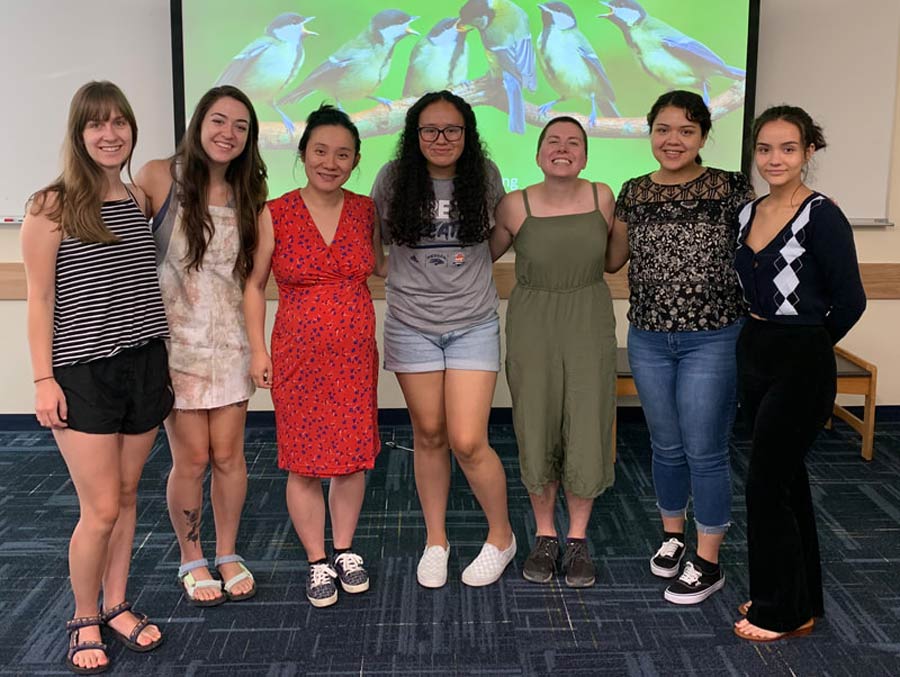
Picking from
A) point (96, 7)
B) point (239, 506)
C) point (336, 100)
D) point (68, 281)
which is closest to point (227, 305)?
point (68, 281)

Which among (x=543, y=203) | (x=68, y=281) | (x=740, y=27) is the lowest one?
(x=68, y=281)

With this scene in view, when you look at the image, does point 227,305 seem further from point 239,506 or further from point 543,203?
point 543,203

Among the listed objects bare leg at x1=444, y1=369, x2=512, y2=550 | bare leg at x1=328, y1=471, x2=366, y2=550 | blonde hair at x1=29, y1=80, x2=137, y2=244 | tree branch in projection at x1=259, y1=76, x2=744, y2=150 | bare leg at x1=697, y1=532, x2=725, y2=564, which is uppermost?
tree branch in projection at x1=259, y1=76, x2=744, y2=150

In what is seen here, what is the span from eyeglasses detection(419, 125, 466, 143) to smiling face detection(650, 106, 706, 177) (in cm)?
55

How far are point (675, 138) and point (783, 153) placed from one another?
11.9 inches

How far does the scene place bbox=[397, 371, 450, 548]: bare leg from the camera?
2.47m

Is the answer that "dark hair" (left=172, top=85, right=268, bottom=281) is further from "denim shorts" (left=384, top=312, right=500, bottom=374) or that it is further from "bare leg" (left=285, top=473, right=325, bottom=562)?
"bare leg" (left=285, top=473, right=325, bottom=562)

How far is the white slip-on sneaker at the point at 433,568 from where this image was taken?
8.43ft

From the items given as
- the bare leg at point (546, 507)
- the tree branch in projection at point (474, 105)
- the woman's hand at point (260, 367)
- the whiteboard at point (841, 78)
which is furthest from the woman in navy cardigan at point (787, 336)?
the whiteboard at point (841, 78)

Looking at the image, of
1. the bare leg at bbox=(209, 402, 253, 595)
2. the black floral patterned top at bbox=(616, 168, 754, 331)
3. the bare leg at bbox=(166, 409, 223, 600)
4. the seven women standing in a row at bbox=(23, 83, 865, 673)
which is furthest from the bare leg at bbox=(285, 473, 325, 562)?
the black floral patterned top at bbox=(616, 168, 754, 331)

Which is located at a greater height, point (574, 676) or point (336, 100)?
point (336, 100)

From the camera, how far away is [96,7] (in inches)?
154

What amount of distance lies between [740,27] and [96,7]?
3054 mm

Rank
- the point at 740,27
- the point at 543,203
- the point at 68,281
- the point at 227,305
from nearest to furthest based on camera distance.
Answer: the point at 68,281
the point at 227,305
the point at 543,203
the point at 740,27
